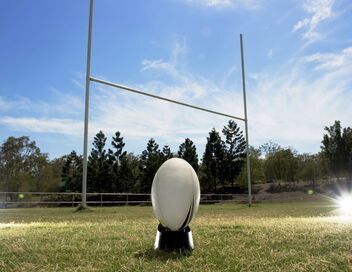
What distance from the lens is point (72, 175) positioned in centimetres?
5281

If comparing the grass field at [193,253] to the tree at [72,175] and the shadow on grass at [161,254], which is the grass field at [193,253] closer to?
the shadow on grass at [161,254]

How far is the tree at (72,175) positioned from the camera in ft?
166

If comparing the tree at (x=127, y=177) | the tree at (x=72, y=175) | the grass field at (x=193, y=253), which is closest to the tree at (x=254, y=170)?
the tree at (x=127, y=177)

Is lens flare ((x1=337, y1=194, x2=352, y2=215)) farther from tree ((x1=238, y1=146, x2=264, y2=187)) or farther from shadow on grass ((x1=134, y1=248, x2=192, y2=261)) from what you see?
tree ((x1=238, y1=146, x2=264, y2=187))

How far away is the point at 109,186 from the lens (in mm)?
48656

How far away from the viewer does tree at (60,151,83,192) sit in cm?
5053

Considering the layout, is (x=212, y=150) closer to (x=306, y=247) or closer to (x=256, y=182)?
(x=256, y=182)

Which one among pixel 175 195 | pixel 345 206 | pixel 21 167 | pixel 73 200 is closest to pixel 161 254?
pixel 175 195

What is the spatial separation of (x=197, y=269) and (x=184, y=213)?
43.9 inches

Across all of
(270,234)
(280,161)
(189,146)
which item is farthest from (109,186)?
(270,234)

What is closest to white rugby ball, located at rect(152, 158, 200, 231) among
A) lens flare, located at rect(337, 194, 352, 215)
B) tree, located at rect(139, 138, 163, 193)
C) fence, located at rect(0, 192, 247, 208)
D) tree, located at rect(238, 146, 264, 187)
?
lens flare, located at rect(337, 194, 352, 215)

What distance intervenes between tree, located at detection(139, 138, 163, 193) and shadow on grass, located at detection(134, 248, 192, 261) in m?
44.0

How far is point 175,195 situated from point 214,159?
5082 cm

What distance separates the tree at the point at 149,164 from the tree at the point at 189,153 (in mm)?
3414
